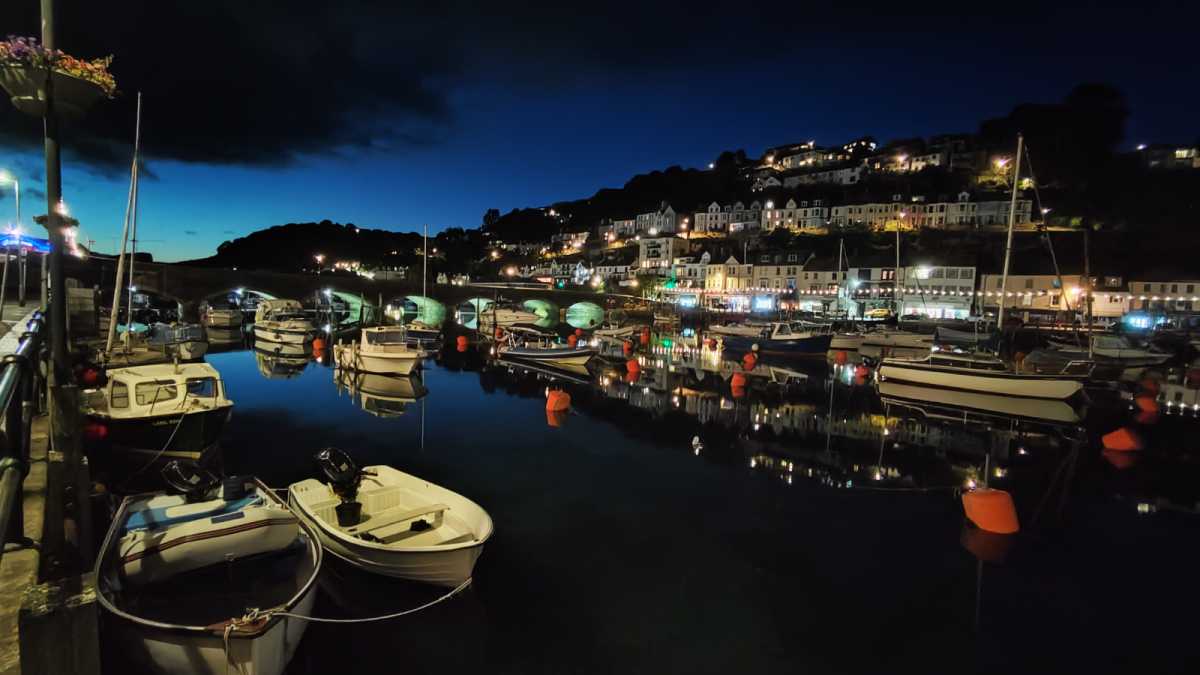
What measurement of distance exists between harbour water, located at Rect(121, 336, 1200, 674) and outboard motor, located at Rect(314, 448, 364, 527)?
1.16 metres

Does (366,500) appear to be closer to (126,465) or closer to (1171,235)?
(126,465)

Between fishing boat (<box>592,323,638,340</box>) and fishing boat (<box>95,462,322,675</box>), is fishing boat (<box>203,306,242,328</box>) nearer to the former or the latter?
fishing boat (<box>592,323,638,340</box>)

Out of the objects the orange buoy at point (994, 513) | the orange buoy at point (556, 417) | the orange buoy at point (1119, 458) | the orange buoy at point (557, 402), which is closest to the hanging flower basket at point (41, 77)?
the orange buoy at point (994, 513)

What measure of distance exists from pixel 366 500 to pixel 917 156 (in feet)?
538

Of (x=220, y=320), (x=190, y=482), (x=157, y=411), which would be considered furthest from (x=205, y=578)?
(x=220, y=320)

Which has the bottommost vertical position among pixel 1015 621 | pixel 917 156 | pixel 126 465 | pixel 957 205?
pixel 1015 621

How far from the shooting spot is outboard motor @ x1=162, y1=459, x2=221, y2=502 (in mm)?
9055

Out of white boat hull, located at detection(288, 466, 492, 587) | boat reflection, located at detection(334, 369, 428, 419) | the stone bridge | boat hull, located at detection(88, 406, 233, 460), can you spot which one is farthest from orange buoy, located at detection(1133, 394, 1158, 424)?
the stone bridge

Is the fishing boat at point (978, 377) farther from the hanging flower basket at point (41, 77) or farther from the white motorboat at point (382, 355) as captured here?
the hanging flower basket at point (41, 77)

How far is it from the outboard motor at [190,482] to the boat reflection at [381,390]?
15795 mm

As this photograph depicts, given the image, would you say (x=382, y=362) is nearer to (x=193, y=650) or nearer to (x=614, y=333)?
(x=614, y=333)

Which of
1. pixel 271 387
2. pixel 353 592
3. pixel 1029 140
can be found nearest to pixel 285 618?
pixel 353 592

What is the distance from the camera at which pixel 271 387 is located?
31.7m

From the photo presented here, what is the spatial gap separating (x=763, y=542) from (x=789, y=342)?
130ft
